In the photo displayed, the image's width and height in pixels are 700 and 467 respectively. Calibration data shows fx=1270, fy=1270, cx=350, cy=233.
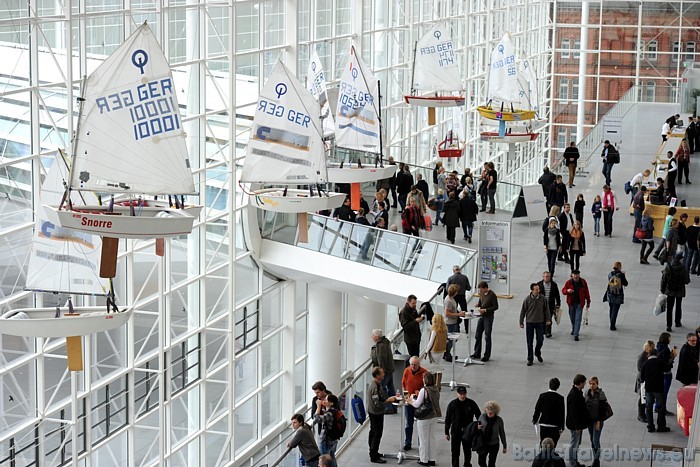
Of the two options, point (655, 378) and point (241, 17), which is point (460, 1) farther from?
point (655, 378)

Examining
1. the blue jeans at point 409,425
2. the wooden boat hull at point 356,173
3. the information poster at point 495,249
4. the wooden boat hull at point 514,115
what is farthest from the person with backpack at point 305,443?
the wooden boat hull at point 514,115

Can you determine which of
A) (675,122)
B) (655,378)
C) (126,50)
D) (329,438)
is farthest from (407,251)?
(675,122)

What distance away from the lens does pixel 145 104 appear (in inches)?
599

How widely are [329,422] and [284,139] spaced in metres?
5.66

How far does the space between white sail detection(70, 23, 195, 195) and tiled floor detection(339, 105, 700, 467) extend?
5563 mm

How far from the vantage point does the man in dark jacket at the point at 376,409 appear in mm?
17625

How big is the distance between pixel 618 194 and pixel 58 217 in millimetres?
25900

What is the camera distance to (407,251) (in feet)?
89.3

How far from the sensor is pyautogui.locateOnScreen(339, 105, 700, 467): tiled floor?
19031 mm

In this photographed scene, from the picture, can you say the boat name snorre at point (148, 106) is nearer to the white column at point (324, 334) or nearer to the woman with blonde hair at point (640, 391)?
the woman with blonde hair at point (640, 391)

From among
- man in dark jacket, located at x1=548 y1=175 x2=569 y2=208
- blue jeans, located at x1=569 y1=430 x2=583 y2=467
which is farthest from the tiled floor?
man in dark jacket, located at x1=548 y1=175 x2=569 y2=208

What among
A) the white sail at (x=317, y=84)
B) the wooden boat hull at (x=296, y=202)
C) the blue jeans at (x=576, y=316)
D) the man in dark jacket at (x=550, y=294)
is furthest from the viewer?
the white sail at (x=317, y=84)

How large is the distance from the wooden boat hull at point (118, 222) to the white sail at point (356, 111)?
907 centimetres

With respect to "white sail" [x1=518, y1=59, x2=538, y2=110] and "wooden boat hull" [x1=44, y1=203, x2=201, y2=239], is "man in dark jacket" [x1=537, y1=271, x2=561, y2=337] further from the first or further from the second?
"white sail" [x1=518, y1=59, x2=538, y2=110]
